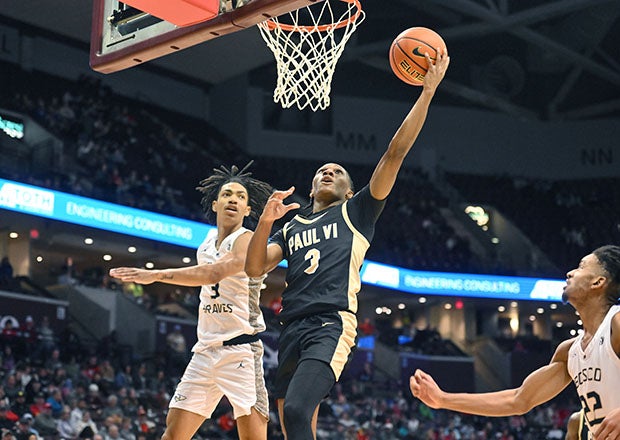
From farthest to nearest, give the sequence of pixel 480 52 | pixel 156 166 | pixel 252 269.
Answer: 1. pixel 480 52
2. pixel 156 166
3. pixel 252 269

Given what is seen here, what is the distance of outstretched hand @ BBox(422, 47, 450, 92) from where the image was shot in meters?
5.37

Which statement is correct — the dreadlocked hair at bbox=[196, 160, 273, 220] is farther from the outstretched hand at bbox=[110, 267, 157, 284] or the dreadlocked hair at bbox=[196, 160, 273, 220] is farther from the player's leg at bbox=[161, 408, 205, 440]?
the player's leg at bbox=[161, 408, 205, 440]

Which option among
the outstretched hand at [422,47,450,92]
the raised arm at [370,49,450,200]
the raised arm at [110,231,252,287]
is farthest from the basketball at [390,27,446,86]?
the raised arm at [110,231,252,287]

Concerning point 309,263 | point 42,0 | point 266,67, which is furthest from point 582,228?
point 309,263

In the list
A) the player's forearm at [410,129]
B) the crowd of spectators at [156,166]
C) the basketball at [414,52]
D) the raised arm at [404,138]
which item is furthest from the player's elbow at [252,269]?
the crowd of spectators at [156,166]

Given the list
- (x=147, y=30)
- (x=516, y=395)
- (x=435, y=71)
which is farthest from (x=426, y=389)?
(x=147, y=30)

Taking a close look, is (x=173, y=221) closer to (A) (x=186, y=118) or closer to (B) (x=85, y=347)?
(B) (x=85, y=347)

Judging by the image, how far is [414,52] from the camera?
18.8 feet

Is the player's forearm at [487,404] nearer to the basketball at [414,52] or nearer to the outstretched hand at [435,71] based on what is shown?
the outstretched hand at [435,71]

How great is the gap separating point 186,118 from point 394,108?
299 inches

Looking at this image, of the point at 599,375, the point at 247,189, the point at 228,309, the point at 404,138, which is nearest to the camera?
the point at 599,375

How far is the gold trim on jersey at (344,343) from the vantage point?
5.22m

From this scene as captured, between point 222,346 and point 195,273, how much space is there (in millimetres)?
556

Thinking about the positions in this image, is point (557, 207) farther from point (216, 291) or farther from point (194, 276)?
point (194, 276)
